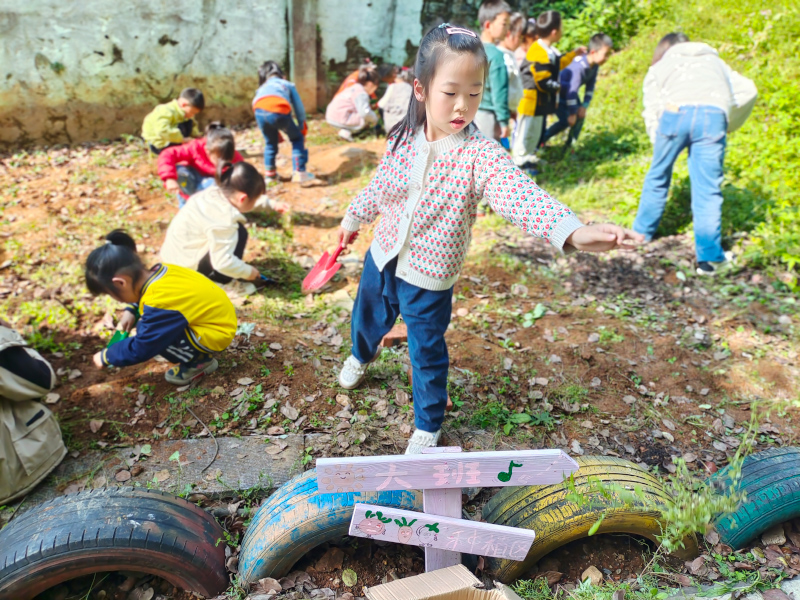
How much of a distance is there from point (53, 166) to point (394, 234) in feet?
23.1

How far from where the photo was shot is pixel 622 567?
2504 mm

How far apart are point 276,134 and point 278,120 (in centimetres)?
25

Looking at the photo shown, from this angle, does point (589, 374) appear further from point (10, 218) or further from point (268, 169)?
point (10, 218)

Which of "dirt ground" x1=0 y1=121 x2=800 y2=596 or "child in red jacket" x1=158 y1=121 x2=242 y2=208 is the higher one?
"child in red jacket" x1=158 y1=121 x2=242 y2=208

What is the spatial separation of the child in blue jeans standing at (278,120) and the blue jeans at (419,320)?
467 cm

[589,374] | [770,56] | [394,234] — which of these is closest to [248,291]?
[394,234]

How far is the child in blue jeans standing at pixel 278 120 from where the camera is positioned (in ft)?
22.6

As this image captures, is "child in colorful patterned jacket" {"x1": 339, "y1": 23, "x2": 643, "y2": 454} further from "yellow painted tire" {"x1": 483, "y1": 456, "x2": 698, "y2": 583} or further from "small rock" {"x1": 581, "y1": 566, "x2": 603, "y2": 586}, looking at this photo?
"small rock" {"x1": 581, "y1": 566, "x2": 603, "y2": 586}

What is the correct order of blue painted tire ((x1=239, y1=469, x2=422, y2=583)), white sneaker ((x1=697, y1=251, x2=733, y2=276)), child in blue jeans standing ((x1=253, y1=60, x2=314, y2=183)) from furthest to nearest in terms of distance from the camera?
1. child in blue jeans standing ((x1=253, y1=60, x2=314, y2=183))
2. white sneaker ((x1=697, y1=251, x2=733, y2=276))
3. blue painted tire ((x1=239, y1=469, x2=422, y2=583))

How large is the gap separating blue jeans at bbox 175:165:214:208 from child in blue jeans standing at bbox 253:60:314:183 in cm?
121

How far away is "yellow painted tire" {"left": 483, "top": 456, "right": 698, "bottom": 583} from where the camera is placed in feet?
7.66

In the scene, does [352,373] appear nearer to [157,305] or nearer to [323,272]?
[323,272]

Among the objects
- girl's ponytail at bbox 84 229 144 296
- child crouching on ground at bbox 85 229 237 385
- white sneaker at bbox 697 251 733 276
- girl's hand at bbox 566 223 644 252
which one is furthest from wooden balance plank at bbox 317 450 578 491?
white sneaker at bbox 697 251 733 276

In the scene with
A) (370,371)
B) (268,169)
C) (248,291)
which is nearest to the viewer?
(370,371)
